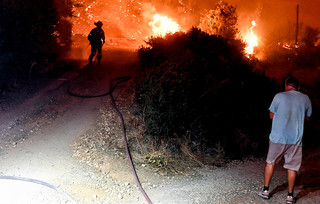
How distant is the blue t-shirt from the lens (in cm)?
482

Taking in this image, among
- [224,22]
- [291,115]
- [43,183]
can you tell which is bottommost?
[43,183]

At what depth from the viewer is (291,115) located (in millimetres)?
4828

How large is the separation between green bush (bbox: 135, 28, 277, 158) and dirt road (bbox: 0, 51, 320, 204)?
1023mm

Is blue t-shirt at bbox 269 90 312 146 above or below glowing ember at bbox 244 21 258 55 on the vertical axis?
below

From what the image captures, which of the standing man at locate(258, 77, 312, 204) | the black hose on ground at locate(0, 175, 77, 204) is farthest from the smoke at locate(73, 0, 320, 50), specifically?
the standing man at locate(258, 77, 312, 204)

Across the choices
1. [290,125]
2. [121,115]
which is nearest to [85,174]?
[121,115]

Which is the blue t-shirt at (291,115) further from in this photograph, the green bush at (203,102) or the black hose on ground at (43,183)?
the black hose on ground at (43,183)

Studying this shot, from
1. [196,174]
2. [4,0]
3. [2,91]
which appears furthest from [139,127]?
[4,0]

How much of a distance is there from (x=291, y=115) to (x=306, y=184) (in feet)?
6.86

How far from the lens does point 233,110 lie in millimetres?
9180

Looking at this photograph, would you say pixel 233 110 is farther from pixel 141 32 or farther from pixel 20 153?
pixel 141 32

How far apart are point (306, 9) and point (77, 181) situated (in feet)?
94.0

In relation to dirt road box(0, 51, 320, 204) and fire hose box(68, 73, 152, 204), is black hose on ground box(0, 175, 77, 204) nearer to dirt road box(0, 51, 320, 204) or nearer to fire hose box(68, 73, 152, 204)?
dirt road box(0, 51, 320, 204)

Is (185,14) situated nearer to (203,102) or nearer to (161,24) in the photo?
(161,24)
